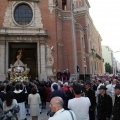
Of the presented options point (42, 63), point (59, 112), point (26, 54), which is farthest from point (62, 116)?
point (26, 54)

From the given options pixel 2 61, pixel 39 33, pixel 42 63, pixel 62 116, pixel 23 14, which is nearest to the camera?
pixel 62 116

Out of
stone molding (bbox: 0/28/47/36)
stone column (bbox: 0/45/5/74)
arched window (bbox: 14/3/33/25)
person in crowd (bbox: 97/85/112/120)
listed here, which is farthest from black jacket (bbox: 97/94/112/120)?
arched window (bbox: 14/3/33/25)

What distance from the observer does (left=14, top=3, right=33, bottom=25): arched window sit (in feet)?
97.5

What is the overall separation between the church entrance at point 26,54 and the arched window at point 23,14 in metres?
3.03

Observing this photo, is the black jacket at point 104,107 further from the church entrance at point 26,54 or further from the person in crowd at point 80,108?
the church entrance at point 26,54

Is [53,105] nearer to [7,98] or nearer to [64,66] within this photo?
[7,98]

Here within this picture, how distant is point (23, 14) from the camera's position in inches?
1192

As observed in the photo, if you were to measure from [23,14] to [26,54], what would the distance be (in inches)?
270

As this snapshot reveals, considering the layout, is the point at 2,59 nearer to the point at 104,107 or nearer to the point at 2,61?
the point at 2,61

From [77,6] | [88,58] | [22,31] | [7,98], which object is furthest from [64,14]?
[7,98]

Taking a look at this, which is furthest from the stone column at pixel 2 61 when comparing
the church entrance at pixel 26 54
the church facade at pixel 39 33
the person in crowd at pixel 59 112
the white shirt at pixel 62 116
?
the white shirt at pixel 62 116

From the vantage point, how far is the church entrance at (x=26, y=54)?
30344mm

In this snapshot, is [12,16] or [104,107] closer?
[104,107]

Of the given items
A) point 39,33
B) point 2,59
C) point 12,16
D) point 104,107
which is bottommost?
point 104,107
